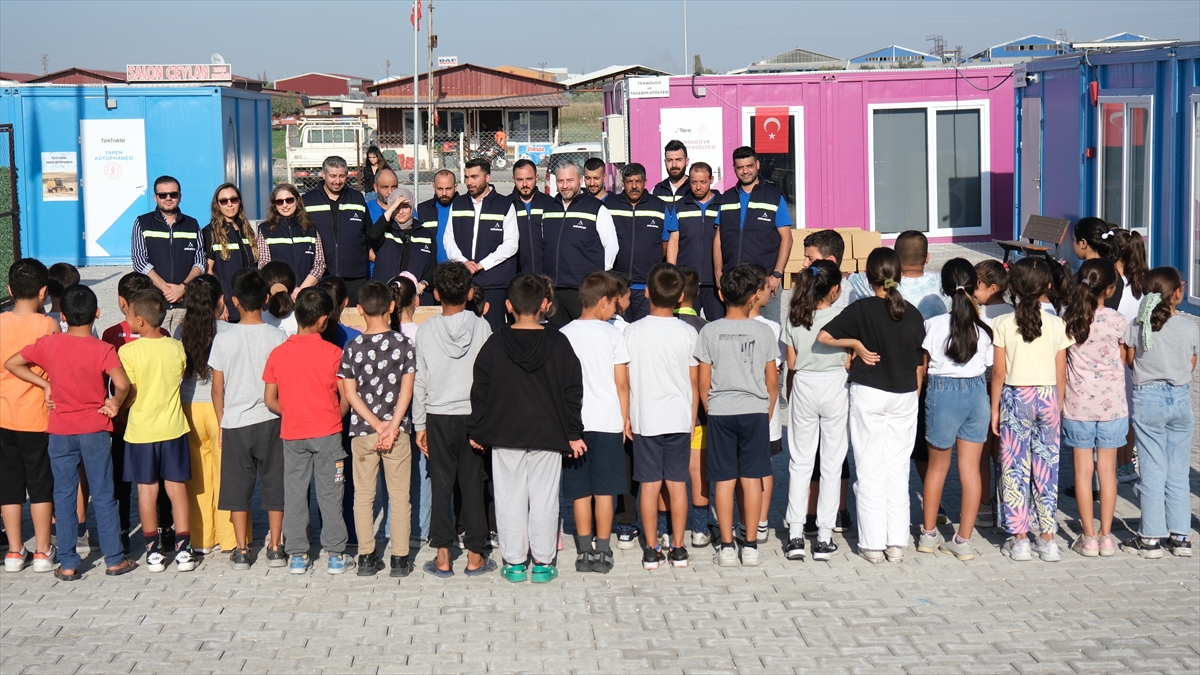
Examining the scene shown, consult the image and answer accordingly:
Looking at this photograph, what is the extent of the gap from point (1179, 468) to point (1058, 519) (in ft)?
2.81

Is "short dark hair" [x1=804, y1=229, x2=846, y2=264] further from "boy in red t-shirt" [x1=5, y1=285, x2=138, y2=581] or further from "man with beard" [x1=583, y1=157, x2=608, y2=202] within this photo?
"boy in red t-shirt" [x1=5, y1=285, x2=138, y2=581]

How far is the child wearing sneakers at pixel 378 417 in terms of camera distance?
627cm

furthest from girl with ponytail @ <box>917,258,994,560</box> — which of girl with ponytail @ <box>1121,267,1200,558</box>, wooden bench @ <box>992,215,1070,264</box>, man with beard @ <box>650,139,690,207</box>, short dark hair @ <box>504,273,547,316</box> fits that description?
wooden bench @ <box>992,215,1070,264</box>

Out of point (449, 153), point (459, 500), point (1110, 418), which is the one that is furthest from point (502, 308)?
point (449, 153)

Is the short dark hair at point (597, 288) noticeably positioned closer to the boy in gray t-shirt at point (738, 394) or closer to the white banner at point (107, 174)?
the boy in gray t-shirt at point (738, 394)

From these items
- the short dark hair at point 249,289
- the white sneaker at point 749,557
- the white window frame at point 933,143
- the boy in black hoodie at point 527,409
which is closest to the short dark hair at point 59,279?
the short dark hair at point 249,289

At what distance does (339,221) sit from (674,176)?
2.60 m

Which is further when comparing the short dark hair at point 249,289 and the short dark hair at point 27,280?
the short dark hair at point 27,280

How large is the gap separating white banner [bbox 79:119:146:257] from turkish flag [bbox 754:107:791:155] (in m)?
9.88

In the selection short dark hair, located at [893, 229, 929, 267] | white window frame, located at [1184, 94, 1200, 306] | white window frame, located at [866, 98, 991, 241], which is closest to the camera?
short dark hair, located at [893, 229, 929, 267]

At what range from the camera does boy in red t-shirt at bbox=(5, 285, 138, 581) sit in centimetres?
630

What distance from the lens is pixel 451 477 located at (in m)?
6.44

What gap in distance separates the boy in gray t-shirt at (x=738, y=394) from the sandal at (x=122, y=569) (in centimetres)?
316

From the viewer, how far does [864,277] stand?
6938 millimetres
